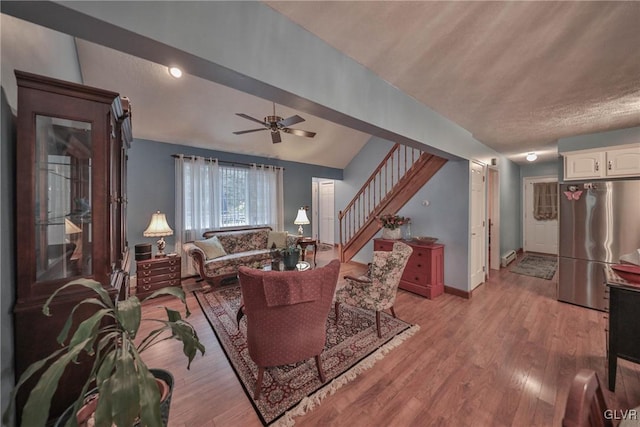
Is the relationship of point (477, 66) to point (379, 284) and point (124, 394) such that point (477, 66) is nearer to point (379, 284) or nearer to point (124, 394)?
point (379, 284)

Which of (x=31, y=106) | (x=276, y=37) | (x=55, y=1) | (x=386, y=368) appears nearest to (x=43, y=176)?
(x=31, y=106)

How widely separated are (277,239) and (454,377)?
364 cm

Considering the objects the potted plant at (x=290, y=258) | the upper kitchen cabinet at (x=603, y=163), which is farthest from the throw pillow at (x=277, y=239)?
the upper kitchen cabinet at (x=603, y=163)

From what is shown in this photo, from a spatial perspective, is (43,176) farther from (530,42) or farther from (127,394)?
(530,42)

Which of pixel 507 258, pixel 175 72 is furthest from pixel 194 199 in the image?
pixel 507 258

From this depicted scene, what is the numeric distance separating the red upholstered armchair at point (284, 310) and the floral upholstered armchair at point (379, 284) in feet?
2.82

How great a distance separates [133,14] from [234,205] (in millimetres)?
4245

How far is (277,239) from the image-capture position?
4816mm

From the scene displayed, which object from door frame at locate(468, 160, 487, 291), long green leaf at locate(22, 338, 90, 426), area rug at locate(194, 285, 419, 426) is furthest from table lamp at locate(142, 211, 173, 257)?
door frame at locate(468, 160, 487, 291)

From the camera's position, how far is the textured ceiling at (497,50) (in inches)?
51.0

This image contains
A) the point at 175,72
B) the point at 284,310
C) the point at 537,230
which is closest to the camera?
the point at 284,310

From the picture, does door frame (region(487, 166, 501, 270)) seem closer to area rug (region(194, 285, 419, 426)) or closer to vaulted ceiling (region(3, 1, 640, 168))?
vaulted ceiling (region(3, 1, 640, 168))

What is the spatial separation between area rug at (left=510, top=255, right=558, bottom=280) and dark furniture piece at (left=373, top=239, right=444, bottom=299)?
237cm

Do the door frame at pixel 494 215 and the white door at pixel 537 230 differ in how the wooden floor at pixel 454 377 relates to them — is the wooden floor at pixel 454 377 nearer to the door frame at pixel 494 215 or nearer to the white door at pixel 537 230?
the door frame at pixel 494 215
